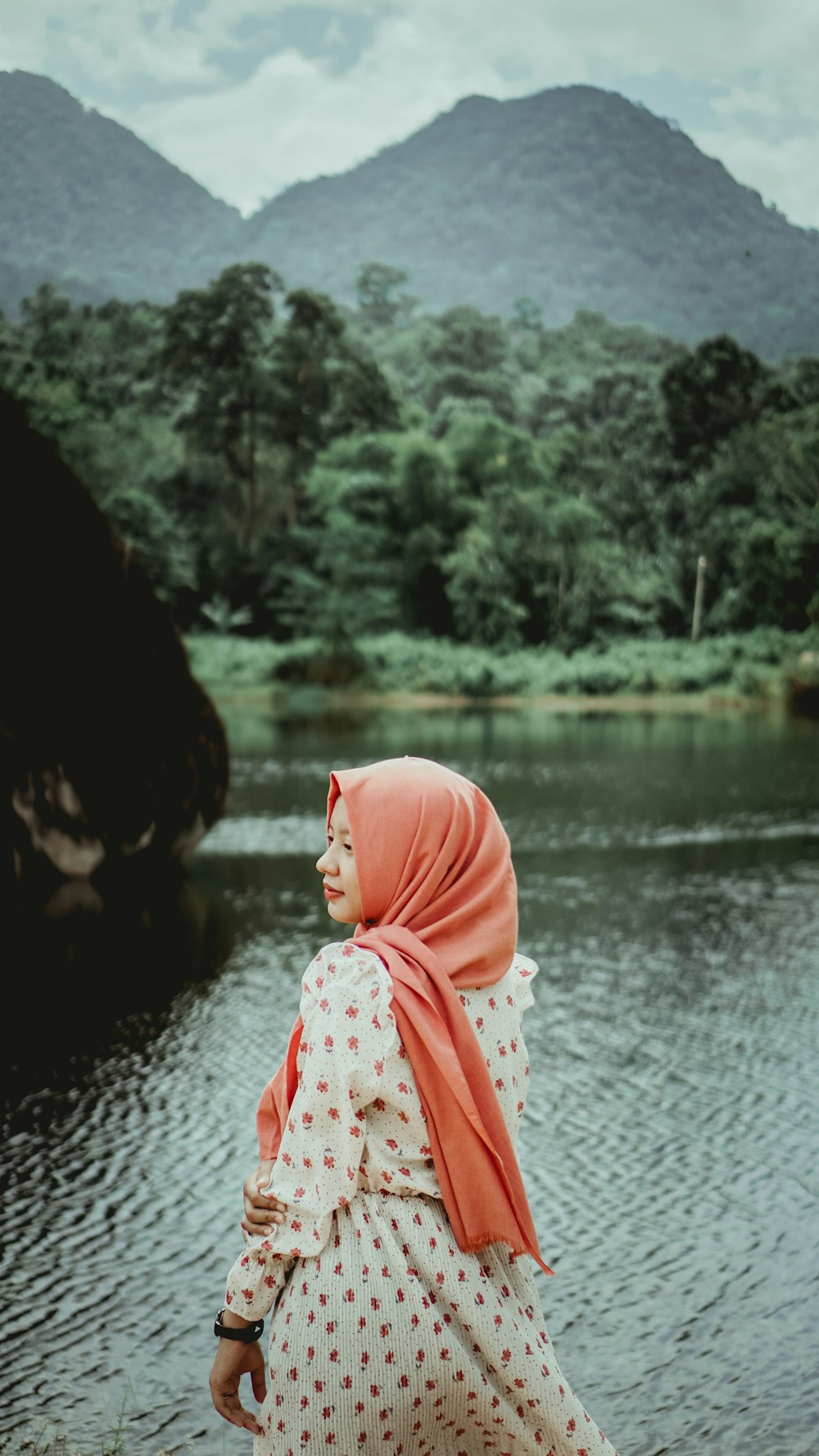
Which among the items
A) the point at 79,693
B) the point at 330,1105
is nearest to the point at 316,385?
the point at 79,693

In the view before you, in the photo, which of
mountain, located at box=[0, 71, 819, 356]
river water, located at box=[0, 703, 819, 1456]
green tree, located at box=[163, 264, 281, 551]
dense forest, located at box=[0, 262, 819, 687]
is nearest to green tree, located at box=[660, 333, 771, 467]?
dense forest, located at box=[0, 262, 819, 687]

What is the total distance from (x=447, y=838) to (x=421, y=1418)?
0.61m

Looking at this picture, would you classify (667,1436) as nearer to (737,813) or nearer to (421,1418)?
(421,1418)

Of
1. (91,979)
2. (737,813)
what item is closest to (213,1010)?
(91,979)

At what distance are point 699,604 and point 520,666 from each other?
6428 millimetres

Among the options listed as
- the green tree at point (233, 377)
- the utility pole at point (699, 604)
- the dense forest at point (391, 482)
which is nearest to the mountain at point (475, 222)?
the green tree at point (233, 377)

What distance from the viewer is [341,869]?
151cm

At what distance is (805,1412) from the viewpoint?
91.5 inches

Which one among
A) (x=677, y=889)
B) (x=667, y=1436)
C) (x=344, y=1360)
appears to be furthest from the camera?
(x=677, y=889)

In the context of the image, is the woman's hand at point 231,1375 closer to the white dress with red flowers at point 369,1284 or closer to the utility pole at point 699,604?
the white dress with red flowers at point 369,1284

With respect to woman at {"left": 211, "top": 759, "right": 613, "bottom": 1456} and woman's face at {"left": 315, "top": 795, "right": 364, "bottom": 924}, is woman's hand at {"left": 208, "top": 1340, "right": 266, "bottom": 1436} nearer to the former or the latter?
woman at {"left": 211, "top": 759, "right": 613, "bottom": 1456}

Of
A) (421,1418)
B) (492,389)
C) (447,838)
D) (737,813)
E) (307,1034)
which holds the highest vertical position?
(492,389)

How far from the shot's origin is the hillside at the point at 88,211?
171 feet

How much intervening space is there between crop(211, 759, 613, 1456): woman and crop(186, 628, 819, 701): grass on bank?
26342mm
